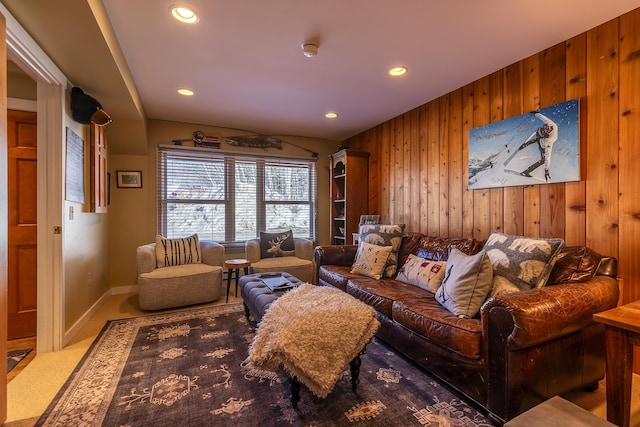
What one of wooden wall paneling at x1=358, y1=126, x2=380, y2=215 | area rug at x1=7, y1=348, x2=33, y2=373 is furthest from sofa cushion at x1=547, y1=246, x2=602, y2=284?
area rug at x1=7, y1=348, x2=33, y2=373

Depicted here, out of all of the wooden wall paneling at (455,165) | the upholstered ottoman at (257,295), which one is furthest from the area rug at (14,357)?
the wooden wall paneling at (455,165)

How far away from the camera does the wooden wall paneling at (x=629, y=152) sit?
177 cm

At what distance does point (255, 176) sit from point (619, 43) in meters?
4.02

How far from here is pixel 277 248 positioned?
4.02 meters

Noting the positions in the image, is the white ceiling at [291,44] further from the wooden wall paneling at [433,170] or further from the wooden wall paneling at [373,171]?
the wooden wall paneling at [373,171]

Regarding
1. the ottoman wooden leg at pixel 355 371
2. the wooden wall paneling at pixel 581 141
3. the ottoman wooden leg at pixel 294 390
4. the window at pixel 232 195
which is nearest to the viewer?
the ottoman wooden leg at pixel 294 390

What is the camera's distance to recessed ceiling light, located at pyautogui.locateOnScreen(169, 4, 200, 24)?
1.75 m

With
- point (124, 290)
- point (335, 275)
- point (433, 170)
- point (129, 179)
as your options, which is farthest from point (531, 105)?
point (124, 290)

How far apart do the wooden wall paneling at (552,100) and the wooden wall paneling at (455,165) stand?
72 cm

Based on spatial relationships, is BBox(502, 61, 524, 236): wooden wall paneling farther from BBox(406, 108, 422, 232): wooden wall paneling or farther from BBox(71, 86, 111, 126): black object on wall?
BBox(71, 86, 111, 126): black object on wall

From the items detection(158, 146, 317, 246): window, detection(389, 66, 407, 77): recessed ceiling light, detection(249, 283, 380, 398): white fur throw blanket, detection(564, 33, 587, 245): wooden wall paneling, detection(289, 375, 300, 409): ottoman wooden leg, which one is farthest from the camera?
detection(158, 146, 317, 246): window

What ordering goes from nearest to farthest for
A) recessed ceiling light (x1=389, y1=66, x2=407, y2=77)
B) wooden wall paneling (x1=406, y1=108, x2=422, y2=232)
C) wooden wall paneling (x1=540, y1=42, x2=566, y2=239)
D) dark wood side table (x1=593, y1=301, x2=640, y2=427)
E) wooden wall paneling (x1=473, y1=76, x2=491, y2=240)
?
dark wood side table (x1=593, y1=301, x2=640, y2=427), wooden wall paneling (x1=540, y1=42, x2=566, y2=239), recessed ceiling light (x1=389, y1=66, x2=407, y2=77), wooden wall paneling (x1=473, y1=76, x2=491, y2=240), wooden wall paneling (x1=406, y1=108, x2=422, y2=232)

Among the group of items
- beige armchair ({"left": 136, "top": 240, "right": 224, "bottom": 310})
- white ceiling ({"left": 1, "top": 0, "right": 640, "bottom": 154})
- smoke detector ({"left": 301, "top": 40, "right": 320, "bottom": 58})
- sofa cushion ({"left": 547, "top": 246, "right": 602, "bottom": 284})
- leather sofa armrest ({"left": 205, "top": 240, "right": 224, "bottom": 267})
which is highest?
white ceiling ({"left": 1, "top": 0, "right": 640, "bottom": 154})

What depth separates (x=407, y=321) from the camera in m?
1.93
